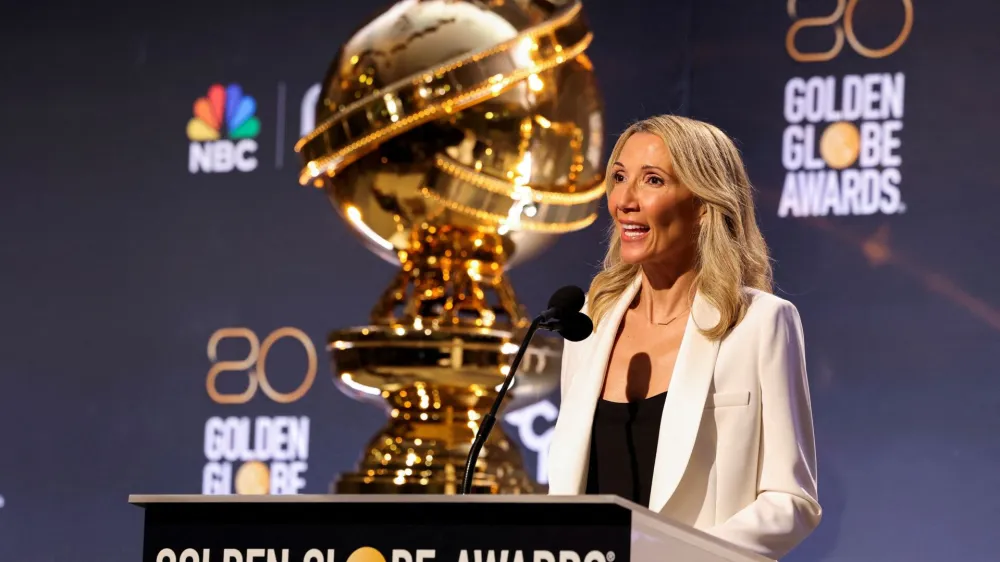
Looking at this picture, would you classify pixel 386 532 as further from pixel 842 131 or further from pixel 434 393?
pixel 842 131

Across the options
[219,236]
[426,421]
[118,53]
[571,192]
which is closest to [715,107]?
[571,192]

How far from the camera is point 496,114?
Answer: 11.4 feet

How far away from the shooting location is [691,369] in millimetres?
2217

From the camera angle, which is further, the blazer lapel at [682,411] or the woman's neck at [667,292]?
the woman's neck at [667,292]

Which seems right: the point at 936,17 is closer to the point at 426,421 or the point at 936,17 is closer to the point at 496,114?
the point at 496,114

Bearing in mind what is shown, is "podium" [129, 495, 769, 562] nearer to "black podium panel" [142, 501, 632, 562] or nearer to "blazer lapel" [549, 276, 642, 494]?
"black podium panel" [142, 501, 632, 562]

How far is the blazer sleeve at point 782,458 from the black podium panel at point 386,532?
458 millimetres

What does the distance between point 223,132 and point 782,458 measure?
10.7ft

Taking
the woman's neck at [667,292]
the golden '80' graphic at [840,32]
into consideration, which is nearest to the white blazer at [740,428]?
the woman's neck at [667,292]

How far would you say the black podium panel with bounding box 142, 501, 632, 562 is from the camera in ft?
5.44

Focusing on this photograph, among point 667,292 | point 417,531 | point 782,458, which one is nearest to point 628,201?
point 667,292

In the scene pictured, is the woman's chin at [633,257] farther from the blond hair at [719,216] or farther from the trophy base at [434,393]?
the trophy base at [434,393]

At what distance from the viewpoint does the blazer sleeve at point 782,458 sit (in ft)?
6.84

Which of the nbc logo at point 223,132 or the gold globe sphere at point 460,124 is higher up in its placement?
the nbc logo at point 223,132
